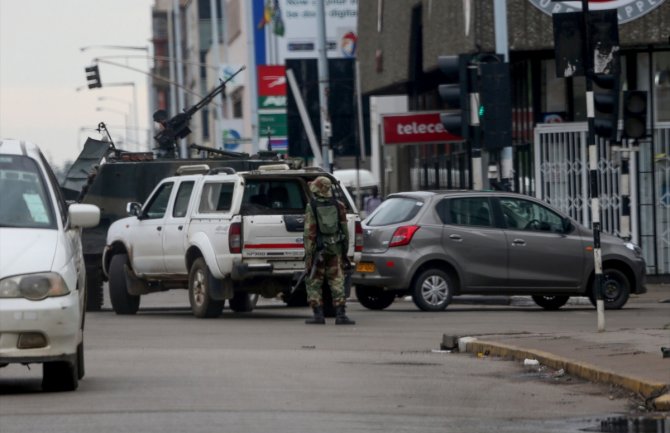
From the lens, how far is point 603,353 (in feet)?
45.5

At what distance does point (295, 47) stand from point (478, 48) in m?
50.3

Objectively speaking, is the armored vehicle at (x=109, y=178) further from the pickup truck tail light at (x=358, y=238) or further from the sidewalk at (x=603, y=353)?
the sidewalk at (x=603, y=353)

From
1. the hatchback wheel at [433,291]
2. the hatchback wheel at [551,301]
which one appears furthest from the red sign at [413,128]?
the hatchback wheel at [433,291]

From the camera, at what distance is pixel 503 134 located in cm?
2441

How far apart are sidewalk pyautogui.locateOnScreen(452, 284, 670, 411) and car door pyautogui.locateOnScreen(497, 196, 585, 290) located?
5.95 metres

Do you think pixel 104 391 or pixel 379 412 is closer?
pixel 379 412

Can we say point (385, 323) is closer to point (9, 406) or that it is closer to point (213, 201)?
point (213, 201)

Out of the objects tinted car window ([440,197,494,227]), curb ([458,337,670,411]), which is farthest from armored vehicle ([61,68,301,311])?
curb ([458,337,670,411])

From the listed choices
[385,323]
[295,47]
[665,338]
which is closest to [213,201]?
[385,323]

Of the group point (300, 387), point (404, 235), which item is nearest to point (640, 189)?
point (404, 235)

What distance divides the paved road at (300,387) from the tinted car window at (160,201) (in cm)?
342

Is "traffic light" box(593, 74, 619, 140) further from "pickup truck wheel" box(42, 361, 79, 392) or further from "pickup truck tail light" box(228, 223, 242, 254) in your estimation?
"pickup truck wheel" box(42, 361, 79, 392)

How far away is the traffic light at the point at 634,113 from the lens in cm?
2058

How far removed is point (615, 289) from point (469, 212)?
93.3 inches
